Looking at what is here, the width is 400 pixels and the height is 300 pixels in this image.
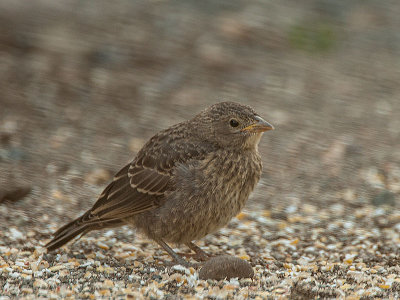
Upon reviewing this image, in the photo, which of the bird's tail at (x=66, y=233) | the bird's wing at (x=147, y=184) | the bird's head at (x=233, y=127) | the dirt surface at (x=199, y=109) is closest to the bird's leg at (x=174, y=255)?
the dirt surface at (x=199, y=109)

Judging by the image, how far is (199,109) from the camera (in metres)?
8.50

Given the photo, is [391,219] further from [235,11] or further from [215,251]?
[235,11]

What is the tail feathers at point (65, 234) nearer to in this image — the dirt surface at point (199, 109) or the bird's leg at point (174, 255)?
the dirt surface at point (199, 109)

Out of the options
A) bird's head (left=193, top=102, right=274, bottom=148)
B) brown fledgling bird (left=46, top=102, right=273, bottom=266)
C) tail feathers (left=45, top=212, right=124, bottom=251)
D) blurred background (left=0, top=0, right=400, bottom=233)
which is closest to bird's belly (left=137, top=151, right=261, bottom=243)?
brown fledgling bird (left=46, top=102, right=273, bottom=266)

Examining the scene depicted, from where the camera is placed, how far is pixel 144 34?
32.6ft

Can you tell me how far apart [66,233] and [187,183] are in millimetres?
1010

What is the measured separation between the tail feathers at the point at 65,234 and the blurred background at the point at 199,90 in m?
0.75

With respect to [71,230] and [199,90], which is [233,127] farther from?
[199,90]

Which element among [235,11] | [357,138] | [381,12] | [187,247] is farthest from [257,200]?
[381,12]

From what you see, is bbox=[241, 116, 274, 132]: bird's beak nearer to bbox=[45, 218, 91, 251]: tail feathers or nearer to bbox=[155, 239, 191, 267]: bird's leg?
bbox=[155, 239, 191, 267]: bird's leg

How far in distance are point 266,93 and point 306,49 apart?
1.39m

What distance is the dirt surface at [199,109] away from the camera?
16.7 ft

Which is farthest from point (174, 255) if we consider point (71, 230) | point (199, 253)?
point (71, 230)

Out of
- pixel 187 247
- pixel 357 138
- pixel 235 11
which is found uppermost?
pixel 235 11
